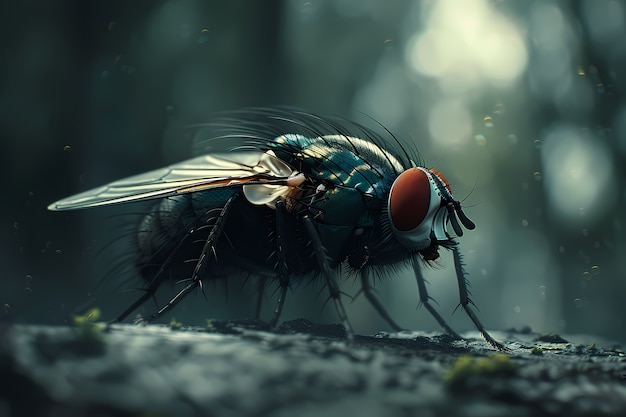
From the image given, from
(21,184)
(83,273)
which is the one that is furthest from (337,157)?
(21,184)

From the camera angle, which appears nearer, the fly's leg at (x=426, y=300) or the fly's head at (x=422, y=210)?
the fly's head at (x=422, y=210)

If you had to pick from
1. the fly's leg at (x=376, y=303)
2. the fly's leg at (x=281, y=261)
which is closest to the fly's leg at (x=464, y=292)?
the fly's leg at (x=376, y=303)

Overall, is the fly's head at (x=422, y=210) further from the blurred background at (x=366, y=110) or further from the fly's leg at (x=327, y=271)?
the blurred background at (x=366, y=110)

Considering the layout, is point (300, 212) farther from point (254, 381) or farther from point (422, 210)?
point (254, 381)

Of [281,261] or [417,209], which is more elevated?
[417,209]

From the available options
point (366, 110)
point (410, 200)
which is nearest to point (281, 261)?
point (410, 200)

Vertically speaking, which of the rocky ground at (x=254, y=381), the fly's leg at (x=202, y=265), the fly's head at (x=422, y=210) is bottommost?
the rocky ground at (x=254, y=381)
